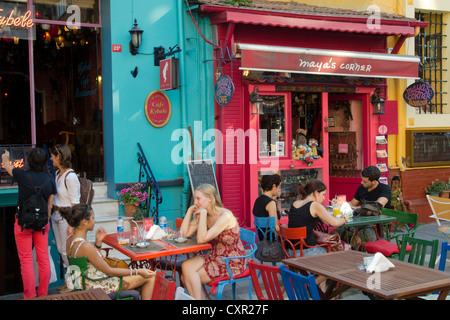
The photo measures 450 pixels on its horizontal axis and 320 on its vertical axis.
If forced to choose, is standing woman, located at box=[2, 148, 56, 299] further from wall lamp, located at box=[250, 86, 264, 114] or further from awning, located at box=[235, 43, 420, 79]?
wall lamp, located at box=[250, 86, 264, 114]

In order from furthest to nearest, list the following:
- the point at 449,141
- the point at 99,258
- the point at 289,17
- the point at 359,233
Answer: the point at 449,141 < the point at 289,17 < the point at 359,233 < the point at 99,258

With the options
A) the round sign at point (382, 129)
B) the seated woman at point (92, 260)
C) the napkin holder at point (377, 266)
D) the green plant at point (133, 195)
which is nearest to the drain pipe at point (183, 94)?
the green plant at point (133, 195)

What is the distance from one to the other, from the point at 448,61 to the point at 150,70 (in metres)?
7.17

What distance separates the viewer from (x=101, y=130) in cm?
940

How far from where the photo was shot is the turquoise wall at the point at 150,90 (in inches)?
324

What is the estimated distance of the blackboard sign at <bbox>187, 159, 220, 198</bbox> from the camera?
845 centimetres

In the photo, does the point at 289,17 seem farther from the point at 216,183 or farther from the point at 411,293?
the point at 411,293

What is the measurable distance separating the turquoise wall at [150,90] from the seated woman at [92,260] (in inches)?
132

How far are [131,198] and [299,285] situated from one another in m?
4.59

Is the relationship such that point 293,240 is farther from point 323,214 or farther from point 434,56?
point 434,56

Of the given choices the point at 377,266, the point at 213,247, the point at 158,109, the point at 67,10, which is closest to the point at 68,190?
the point at 213,247

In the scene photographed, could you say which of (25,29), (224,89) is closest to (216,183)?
(224,89)

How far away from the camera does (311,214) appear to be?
5.98m

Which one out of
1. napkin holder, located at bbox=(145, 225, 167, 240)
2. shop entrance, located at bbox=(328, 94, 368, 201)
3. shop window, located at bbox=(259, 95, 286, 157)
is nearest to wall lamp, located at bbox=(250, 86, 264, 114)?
shop window, located at bbox=(259, 95, 286, 157)
